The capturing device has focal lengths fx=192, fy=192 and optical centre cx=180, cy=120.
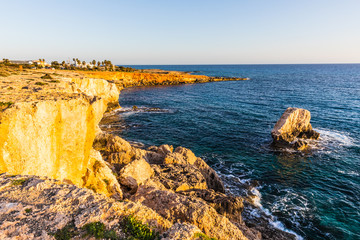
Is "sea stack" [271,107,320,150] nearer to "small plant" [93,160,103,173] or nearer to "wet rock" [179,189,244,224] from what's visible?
"wet rock" [179,189,244,224]

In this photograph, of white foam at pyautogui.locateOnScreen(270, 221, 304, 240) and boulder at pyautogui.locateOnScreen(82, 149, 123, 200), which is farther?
white foam at pyautogui.locateOnScreen(270, 221, 304, 240)

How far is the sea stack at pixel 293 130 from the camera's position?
32.0 meters

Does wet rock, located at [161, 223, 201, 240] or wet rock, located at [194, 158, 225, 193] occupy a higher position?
wet rock, located at [161, 223, 201, 240]

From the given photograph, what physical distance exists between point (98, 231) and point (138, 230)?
4.75ft

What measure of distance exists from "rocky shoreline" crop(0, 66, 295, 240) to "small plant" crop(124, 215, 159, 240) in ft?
0.11

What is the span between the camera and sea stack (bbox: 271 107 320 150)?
3197cm

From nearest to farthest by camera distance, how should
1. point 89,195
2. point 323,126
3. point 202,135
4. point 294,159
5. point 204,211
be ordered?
1. point 89,195
2. point 204,211
3. point 294,159
4. point 202,135
5. point 323,126

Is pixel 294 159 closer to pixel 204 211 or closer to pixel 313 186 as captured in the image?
pixel 313 186

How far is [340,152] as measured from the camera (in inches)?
1162

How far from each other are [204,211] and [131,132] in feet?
95.6

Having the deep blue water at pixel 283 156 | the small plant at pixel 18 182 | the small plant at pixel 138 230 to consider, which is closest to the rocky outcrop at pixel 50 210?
the small plant at pixel 18 182

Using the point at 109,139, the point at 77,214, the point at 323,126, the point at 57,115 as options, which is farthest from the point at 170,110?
the point at 77,214

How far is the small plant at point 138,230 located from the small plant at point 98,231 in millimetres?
540

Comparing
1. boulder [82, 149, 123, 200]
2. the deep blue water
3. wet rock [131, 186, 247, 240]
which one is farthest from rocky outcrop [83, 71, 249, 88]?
wet rock [131, 186, 247, 240]
